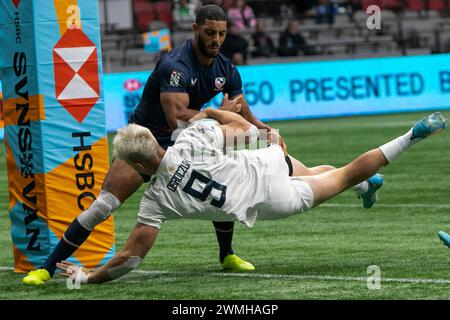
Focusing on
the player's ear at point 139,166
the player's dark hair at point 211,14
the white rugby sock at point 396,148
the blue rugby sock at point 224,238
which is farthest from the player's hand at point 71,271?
the white rugby sock at point 396,148

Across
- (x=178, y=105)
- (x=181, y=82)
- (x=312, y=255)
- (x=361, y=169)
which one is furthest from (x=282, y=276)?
(x=181, y=82)

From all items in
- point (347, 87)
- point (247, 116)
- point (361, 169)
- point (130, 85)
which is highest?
point (247, 116)

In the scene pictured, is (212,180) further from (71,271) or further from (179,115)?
(71,271)

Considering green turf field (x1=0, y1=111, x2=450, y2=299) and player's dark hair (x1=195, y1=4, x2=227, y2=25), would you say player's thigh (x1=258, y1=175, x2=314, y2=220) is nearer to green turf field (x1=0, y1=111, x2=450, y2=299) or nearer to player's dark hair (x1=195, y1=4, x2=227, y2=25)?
green turf field (x1=0, y1=111, x2=450, y2=299)

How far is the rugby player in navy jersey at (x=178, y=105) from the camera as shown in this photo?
320 inches

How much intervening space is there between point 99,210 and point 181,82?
3.72 ft

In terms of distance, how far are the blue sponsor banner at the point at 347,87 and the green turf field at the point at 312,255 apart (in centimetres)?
945

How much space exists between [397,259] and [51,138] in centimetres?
278

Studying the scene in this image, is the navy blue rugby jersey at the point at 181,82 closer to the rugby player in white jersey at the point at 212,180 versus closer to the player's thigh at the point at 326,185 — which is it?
the rugby player in white jersey at the point at 212,180

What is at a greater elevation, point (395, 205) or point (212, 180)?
point (212, 180)

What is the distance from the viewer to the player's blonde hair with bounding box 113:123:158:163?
7438mm

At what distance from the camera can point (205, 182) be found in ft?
25.0

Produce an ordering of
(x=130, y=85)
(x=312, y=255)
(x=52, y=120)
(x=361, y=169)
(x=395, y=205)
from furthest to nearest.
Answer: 1. (x=130, y=85)
2. (x=395, y=205)
3. (x=312, y=255)
4. (x=52, y=120)
5. (x=361, y=169)
